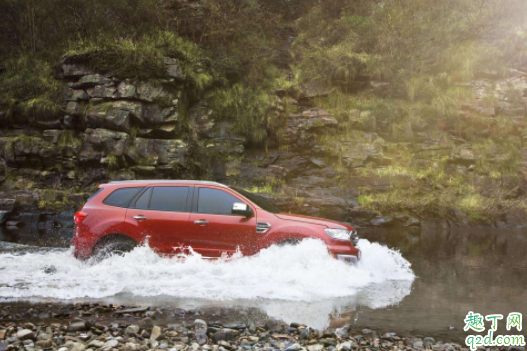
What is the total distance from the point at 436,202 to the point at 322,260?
467 inches

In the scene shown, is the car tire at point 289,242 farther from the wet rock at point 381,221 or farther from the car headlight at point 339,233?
the wet rock at point 381,221

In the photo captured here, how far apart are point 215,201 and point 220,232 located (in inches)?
22.0

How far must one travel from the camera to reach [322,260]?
18.7ft

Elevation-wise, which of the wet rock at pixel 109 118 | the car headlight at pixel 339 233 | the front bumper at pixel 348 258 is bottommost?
the front bumper at pixel 348 258

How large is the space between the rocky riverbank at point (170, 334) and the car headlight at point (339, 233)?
6.56 feet

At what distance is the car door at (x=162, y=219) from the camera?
6012 millimetres

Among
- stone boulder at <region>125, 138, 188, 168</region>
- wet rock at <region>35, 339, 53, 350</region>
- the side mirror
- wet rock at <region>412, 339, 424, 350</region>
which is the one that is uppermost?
stone boulder at <region>125, 138, 188, 168</region>

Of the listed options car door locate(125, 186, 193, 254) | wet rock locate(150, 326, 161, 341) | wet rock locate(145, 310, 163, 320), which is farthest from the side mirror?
wet rock locate(150, 326, 161, 341)

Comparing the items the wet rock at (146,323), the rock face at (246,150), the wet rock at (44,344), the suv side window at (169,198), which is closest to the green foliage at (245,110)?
the rock face at (246,150)

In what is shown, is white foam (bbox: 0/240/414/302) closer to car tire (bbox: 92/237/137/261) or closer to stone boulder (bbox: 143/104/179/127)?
car tire (bbox: 92/237/137/261)

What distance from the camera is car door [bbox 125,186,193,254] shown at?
19.7 feet

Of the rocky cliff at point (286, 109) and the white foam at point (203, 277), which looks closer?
the white foam at point (203, 277)

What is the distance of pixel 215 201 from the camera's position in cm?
623

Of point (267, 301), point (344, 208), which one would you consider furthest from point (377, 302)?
point (344, 208)
